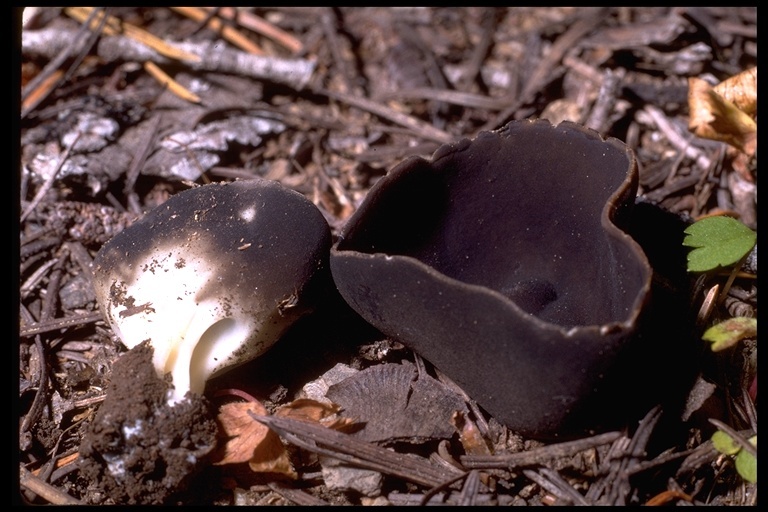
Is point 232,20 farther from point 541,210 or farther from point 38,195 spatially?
point 541,210

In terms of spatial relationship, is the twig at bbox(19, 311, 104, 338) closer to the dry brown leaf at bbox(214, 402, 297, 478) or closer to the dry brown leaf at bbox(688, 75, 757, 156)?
the dry brown leaf at bbox(214, 402, 297, 478)

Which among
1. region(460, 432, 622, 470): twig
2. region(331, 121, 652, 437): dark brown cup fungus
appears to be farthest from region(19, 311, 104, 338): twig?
region(460, 432, 622, 470): twig

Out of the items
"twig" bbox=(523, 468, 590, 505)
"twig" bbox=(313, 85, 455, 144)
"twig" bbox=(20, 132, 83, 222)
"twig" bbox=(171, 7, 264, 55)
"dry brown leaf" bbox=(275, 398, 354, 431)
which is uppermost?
"twig" bbox=(171, 7, 264, 55)

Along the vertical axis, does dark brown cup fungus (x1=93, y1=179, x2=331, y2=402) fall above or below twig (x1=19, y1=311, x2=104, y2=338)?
above

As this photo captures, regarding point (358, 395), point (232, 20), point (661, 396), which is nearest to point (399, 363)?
point (358, 395)


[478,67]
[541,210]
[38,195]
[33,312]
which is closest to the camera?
[541,210]

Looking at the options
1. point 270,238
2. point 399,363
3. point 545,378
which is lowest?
point 399,363
